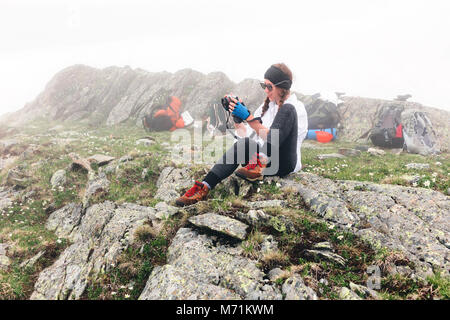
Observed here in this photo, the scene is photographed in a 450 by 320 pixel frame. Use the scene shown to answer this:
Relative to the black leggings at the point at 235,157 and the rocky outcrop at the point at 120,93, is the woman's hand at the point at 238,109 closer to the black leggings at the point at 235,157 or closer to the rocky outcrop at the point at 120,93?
the black leggings at the point at 235,157

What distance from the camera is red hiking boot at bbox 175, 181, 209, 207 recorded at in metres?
6.52

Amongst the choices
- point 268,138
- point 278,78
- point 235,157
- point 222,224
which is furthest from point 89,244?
point 278,78

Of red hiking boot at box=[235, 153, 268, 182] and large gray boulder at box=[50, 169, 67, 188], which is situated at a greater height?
red hiking boot at box=[235, 153, 268, 182]

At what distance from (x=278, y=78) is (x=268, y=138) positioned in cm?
147

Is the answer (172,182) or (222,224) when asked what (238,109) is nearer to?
(222,224)

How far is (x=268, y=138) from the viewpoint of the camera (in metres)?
5.96

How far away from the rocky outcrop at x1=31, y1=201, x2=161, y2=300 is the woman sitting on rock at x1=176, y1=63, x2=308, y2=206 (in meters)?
1.49

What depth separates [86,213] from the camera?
827 cm

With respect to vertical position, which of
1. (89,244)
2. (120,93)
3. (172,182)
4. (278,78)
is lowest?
(89,244)

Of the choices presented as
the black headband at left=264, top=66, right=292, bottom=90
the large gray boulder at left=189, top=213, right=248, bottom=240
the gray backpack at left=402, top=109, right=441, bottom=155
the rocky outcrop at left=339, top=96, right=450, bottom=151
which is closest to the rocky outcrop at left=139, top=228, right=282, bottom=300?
the large gray boulder at left=189, top=213, right=248, bottom=240

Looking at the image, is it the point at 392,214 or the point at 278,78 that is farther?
the point at 278,78

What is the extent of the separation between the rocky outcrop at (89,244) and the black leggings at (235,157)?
6.46 ft

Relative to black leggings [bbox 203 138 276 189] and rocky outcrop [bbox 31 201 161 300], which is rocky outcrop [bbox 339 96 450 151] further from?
rocky outcrop [bbox 31 201 161 300]

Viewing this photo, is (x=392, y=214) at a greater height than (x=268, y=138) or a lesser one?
lesser
